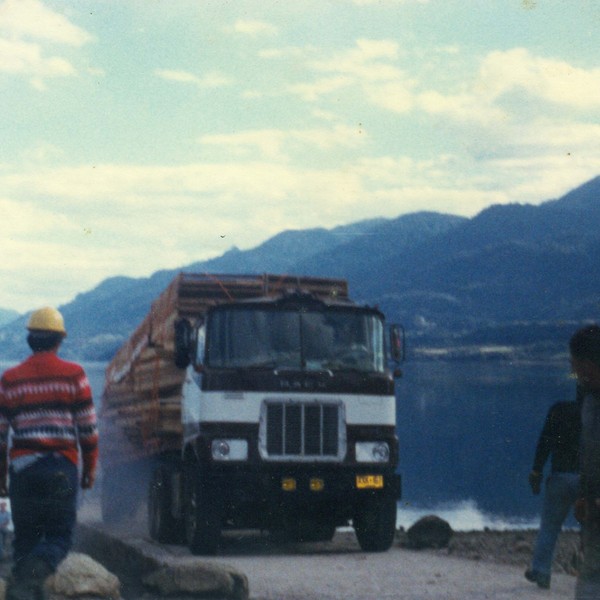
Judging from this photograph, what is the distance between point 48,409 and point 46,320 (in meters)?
0.61

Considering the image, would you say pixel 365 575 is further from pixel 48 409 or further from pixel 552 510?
pixel 48 409

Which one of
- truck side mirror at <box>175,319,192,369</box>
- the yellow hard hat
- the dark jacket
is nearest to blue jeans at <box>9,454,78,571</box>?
the yellow hard hat

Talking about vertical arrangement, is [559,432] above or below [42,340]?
below

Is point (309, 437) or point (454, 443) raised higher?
point (309, 437)

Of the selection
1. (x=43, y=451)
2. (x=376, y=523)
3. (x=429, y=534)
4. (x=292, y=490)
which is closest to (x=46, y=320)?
(x=43, y=451)

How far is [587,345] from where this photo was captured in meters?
6.16

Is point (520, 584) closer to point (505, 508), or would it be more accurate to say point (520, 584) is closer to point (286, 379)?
point (286, 379)

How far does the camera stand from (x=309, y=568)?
1392 centimetres

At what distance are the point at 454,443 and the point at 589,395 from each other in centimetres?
15623

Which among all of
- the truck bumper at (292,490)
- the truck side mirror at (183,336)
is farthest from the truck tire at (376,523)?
the truck side mirror at (183,336)

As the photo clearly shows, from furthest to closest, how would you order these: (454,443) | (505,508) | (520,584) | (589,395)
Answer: (454,443)
(505,508)
(520,584)
(589,395)

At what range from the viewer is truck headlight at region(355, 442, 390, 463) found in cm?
1616

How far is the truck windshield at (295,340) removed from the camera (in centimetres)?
1580

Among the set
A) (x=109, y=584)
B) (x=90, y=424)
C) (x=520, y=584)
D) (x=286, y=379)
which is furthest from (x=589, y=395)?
(x=286, y=379)
